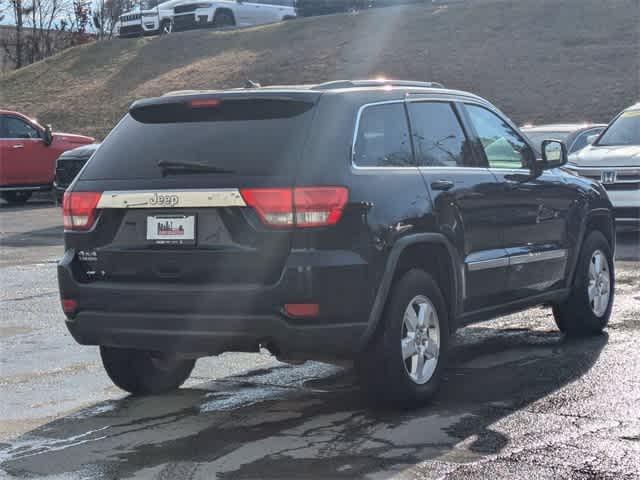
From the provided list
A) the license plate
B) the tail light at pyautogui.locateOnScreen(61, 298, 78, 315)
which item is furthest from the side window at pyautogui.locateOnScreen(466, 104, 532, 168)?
the tail light at pyautogui.locateOnScreen(61, 298, 78, 315)

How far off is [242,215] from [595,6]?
105 feet

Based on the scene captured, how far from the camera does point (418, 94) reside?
7066mm

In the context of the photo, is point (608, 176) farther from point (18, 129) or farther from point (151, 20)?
point (151, 20)

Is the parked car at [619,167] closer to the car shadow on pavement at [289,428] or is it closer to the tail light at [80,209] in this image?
→ the car shadow on pavement at [289,428]

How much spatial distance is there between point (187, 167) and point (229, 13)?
118 feet

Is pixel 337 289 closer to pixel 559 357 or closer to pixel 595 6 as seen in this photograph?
pixel 559 357

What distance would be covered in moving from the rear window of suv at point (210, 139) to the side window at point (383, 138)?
1.17 feet

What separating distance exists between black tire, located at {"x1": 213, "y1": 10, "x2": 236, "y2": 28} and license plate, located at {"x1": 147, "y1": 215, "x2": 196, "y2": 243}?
1410 inches

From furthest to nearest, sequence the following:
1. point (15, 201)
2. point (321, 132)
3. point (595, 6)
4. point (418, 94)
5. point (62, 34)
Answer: point (62, 34)
point (595, 6)
point (15, 201)
point (418, 94)
point (321, 132)

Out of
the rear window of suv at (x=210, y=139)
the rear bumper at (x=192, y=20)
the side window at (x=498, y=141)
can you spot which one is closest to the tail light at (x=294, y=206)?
the rear window of suv at (x=210, y=139)

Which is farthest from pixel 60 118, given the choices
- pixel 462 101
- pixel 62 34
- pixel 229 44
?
pixel 462 101

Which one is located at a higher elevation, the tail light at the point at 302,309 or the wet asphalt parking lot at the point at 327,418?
the tail light at the point at 302,309

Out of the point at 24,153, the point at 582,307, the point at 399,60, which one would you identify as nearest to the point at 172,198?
the point at 582,307

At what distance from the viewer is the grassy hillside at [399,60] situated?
30078mm
